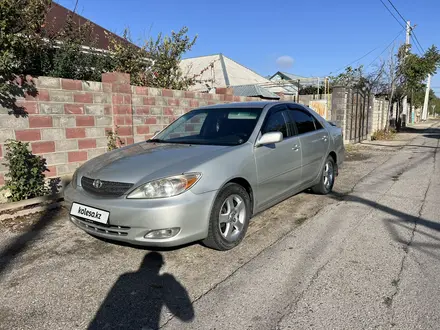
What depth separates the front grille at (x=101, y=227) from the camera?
2.99 metres

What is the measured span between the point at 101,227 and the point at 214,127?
1.94 metres

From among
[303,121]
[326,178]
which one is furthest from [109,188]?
[326,178]

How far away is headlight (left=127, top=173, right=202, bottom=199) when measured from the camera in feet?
9.71

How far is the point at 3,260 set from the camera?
3314 mm

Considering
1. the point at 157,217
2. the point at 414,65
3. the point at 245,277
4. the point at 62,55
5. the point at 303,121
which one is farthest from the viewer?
the point at 414,65

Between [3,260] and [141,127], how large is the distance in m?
4.00

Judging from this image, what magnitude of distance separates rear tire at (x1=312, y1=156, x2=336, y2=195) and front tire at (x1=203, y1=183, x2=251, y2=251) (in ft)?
7.28

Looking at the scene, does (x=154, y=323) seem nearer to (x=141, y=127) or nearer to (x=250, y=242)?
(x=250, y=242)

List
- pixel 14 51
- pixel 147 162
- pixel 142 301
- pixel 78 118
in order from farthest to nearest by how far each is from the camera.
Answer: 1. pixel 78 118
2. pixel 14 51
3. pixel 147 162
4. pixel 142 301

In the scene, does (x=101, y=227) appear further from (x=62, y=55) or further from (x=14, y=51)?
(x=62, y=55)

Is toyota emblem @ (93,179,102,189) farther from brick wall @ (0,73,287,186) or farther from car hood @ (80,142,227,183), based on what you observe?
brick wall @ (0,73,287,186)

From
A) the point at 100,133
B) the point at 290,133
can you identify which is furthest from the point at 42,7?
the point at 290,133

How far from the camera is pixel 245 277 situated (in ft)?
9.72

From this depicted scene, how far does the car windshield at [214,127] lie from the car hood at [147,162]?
0.30m
